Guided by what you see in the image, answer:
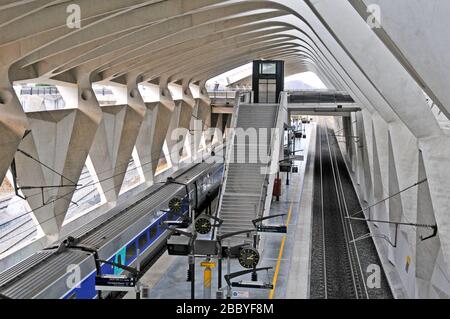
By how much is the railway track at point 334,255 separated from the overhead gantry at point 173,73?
2182mm

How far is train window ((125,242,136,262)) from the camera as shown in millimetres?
17172

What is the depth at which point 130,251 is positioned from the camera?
690 inches

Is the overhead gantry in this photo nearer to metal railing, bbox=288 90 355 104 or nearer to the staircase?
the staircase

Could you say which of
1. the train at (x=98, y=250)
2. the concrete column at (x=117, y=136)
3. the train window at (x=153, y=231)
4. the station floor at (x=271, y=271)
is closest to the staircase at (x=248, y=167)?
the station floor at (x=271, y=271)

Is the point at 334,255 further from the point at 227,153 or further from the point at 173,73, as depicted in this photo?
the point at 173,73

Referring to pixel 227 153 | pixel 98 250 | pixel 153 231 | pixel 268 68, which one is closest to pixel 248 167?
pixel 227 153

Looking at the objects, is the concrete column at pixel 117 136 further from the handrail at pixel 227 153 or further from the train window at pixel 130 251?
the train window at pixel 130 251

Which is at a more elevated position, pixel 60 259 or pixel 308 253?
pixel 60 259

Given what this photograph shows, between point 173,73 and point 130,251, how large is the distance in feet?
63.7

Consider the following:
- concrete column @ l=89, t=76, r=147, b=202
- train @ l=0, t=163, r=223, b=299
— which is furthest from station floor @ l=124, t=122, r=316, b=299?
concrete column @ l=89, t=76, r=147, b=202

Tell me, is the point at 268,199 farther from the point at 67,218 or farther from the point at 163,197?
the point at 67,218

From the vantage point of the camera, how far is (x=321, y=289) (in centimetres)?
1842
